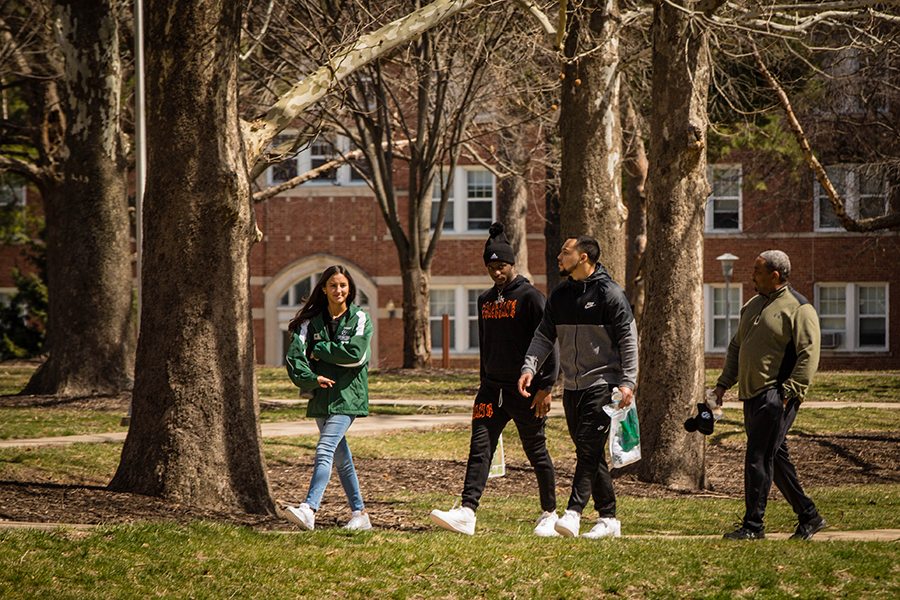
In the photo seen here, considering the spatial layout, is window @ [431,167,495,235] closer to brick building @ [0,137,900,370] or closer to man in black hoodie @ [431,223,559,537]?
brick building @ [0,137,900,370]

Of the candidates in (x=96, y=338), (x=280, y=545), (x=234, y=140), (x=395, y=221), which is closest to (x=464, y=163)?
(x=395, y=221)

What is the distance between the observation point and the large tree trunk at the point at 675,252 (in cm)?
948

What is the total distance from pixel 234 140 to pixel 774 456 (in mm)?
4446

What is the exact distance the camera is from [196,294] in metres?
7.11

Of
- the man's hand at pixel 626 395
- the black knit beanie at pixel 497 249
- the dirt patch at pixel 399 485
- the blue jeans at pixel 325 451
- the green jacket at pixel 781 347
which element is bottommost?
the dirt patch at pixel 399 485

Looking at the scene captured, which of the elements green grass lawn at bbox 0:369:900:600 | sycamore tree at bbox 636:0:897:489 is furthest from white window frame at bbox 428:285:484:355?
green grass lawn at bbox 0:369:900:600

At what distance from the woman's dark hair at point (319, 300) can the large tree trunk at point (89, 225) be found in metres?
8.92

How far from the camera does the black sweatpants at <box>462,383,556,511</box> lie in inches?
245

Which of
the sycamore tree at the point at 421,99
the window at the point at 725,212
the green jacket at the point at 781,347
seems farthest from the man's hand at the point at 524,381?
the window at the point at 725,212

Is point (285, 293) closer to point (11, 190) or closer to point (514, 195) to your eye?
point (11, 190)

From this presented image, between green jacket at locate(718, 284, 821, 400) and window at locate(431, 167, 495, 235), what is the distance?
24.3m

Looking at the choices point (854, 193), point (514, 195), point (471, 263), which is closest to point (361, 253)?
point (471, 263)

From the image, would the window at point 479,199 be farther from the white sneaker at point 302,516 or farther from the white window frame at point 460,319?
the white sneaker at point 302,516

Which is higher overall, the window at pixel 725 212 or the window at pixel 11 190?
the window at pixel 11 190
